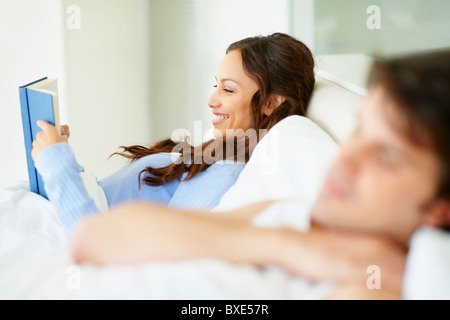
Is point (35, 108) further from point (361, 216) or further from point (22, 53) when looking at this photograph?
point (22, 53)

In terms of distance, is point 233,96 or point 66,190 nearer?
point 66,190

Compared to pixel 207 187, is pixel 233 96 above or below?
above

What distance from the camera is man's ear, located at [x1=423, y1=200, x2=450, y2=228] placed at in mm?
541

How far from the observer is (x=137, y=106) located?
3.57 m

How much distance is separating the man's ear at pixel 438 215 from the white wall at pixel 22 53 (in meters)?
2.66

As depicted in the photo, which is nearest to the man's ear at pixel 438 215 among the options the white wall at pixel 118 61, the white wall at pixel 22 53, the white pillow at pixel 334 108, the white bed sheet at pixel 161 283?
the white bed sheet at pixel 161 283

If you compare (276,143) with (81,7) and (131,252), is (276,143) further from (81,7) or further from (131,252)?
(81,7)

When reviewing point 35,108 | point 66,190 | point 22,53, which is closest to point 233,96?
point 35,108

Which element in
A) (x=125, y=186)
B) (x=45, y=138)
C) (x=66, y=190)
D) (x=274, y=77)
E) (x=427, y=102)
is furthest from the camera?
(x=274, y=77)

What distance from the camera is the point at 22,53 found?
291 centimetres

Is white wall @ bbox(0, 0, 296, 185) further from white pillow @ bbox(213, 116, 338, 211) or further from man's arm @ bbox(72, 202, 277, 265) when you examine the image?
man's arm @ bbox(72, 202, 277, 265)

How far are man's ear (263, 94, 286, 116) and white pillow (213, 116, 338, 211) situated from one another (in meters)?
0.38

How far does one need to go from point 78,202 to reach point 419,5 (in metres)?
1.03

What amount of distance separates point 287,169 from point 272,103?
61cm
